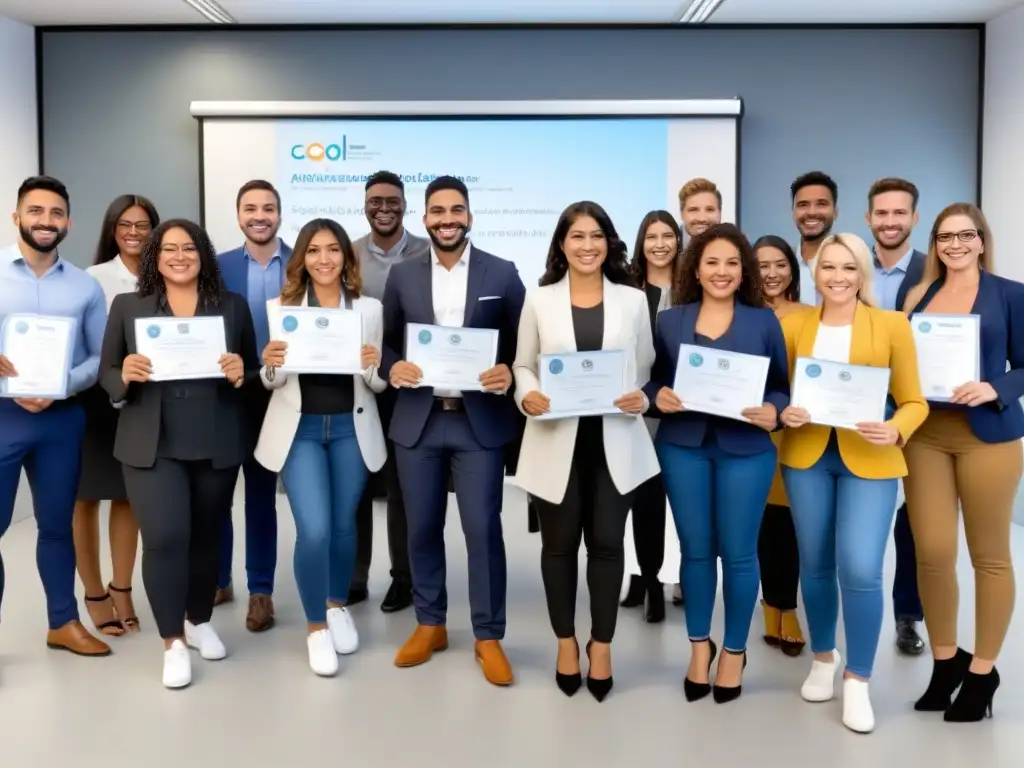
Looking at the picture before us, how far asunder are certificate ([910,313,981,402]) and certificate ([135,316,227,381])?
227 cm

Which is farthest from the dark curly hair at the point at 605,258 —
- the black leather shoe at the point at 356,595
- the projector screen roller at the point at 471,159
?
the projector screen roller at the point at 471,159

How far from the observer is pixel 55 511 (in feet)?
11.2

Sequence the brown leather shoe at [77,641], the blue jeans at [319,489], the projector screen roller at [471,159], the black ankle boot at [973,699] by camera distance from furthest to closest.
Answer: the projector screen roller at [471,159] < the brown leather shoe at [77,641] < the blue jeans at [319,489] < the black ankle boot at [973,699]

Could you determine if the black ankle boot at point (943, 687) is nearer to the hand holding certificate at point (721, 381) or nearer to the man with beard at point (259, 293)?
the hand holding certificate at point (721, 381)

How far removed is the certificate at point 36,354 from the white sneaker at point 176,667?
960 mm

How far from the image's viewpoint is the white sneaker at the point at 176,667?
323cm

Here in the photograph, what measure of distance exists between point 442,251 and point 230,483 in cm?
112

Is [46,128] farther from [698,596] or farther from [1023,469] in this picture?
[1023,469]

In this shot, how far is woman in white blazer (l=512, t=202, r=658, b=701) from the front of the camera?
3020mm

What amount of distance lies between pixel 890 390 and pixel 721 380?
1.76 ft

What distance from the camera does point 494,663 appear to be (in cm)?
329

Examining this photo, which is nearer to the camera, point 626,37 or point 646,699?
point 646,699

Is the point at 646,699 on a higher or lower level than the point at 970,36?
lower

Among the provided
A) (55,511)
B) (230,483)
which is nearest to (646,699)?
(230,483)
